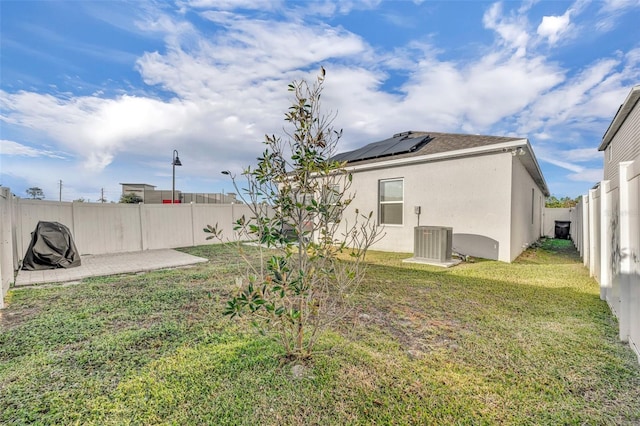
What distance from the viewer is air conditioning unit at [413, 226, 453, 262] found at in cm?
678

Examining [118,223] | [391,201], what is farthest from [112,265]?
[391,201]

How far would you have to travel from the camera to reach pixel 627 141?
29.3ft

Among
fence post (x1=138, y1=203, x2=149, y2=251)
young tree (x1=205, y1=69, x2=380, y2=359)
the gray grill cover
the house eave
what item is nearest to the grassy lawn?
young tree (x1=205, y1=69, x2=380, y2=359)

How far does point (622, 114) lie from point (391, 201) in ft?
24.3

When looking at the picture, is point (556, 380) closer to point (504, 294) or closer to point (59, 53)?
point (504, 294)

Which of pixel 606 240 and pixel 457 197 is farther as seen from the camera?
pixel 457 197

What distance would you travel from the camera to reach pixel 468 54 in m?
7.81

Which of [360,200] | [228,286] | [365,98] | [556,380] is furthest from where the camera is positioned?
[360,200]

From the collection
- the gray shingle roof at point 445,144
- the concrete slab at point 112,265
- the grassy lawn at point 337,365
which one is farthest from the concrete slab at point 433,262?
the concrete slab at point 112,265

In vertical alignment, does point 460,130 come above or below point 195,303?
above

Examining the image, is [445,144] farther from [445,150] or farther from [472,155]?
[472,155]

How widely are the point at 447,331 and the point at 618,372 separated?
1.26 metres

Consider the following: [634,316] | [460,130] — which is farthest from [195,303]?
[460,130]

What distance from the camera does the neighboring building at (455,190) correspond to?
271 inches
